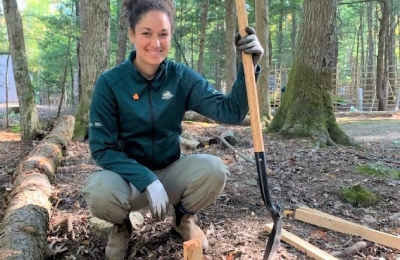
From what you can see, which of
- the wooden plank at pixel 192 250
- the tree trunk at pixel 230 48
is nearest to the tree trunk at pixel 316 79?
the wooden plank at pixel 192 250

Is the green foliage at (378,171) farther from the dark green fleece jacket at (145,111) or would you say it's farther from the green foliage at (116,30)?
the green foliage at (116,30)

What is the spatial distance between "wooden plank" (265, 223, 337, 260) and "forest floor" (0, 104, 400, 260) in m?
0.04

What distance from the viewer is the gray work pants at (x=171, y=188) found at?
211 centimetres

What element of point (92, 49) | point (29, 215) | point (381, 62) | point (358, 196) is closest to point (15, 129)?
point (92, 49)

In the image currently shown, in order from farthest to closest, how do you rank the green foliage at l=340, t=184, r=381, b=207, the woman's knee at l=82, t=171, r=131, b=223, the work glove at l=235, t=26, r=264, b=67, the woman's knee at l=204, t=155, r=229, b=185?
the green foliage at l=340, t=184, r=381, b=207 < the woman's knee at l=204, t=155, r=229, b=185 < the woman's knee at l=82, t=171, r=131, b=223 < the work glove at l=235, t=26, r=264, b=67

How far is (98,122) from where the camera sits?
2197mm

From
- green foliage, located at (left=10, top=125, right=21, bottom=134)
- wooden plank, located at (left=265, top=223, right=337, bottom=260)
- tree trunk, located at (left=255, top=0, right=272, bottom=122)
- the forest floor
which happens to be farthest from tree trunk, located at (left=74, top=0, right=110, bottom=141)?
wooden plank, located at (left=265, top=223, right=337, bottom=260)

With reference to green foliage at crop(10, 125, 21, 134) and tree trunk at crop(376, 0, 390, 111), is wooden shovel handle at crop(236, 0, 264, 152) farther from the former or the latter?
tree trunk at crop(376, 0, 390, 111)

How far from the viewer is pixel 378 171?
Result: 4008mm

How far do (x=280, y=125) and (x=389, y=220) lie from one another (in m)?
3.32

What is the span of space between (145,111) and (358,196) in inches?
82.9

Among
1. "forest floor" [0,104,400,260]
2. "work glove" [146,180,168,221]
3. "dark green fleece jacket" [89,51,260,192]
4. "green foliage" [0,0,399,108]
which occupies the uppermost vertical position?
"green foliage" [0,0,399,108]

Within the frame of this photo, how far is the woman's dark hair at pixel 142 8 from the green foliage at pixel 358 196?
2184 millimetres

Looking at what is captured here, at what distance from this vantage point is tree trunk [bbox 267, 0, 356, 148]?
18.2ft
